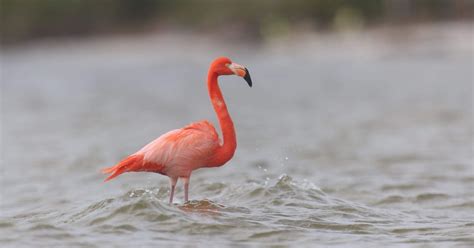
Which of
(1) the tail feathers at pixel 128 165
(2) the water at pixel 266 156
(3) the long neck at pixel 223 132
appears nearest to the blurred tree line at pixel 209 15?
(2) the water at pixel 266 156

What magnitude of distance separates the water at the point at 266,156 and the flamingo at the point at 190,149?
1.10 feet

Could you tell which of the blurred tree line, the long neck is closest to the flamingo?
the long neck

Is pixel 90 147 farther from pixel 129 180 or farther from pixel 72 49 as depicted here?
pixel 72 49

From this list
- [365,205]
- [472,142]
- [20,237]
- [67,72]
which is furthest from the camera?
[67,72]

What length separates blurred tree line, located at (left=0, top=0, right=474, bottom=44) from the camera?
43719 mm

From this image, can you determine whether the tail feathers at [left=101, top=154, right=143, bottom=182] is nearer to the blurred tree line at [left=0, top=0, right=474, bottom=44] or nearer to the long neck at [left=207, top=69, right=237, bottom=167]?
the long neck at [left=207, top=69, right=237, bottom=167]

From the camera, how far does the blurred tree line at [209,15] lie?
4372 cm

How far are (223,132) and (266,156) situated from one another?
16.6 feet

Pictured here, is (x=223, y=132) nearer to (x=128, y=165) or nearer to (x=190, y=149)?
(x=190, y=149)

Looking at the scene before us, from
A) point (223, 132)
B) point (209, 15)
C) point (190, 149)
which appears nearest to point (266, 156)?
point (223, 132)

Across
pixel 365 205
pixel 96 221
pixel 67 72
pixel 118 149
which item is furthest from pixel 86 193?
pixel 67 72

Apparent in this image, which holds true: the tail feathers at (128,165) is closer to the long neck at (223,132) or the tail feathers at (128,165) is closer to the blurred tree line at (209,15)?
the long neck at (223,132)

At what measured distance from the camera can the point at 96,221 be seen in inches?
281

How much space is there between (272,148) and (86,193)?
170 inches
